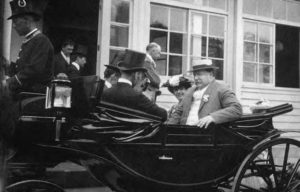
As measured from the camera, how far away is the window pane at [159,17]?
25.1 feet

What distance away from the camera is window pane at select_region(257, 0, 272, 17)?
894 cm

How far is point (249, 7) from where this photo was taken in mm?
8789

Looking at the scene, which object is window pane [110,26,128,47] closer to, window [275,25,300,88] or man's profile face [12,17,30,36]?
man's profile face [12,17,30,36]

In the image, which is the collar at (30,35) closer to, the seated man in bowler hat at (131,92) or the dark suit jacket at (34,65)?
the dark suit jacket at (34,65)

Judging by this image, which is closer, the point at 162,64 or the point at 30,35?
the point at 30,35

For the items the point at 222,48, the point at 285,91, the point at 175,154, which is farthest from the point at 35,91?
the point at 285,91

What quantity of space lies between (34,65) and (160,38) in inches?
185

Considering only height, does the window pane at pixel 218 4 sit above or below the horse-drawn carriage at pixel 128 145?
above

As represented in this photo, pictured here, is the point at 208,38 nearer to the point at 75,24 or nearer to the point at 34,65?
the point at 75,24

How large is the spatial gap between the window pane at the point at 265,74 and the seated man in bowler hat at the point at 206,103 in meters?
4.79

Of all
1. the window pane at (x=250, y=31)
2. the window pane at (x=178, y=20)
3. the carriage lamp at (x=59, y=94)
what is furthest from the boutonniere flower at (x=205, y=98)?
the window pane at (x=250, y=31)

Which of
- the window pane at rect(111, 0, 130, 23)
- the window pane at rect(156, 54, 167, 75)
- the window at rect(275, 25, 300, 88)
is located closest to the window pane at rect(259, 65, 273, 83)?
the window at rect(275, 25, 300, 88)

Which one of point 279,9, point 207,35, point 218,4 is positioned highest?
point 279,9

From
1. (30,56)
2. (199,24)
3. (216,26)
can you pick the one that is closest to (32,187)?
(30,56)
